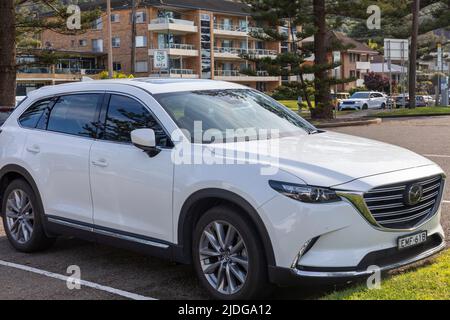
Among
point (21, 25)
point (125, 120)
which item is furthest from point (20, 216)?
point (21, 25)

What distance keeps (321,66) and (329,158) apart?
76.5ft

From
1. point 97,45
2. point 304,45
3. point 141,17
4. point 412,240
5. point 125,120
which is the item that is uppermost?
point 141,17

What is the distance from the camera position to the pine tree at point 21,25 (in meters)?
18.6

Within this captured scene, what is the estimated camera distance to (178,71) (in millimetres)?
69000

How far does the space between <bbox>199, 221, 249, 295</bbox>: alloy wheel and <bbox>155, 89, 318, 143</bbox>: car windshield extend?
2.82 feet

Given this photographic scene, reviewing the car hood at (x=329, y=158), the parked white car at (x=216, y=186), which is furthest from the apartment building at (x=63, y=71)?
the car hood at (x=329, y=158)

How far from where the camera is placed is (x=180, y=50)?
226 ft

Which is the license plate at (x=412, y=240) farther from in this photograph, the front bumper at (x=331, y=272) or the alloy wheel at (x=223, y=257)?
the alloy wheel at (x=223, y=257)

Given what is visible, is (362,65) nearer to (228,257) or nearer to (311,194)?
(228,257)

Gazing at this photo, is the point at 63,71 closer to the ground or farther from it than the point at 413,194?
farther from it

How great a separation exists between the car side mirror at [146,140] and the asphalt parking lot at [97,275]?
118 cm

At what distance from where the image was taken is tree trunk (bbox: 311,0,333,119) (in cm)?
2762

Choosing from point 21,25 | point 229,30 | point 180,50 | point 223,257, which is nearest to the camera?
point 223,257
